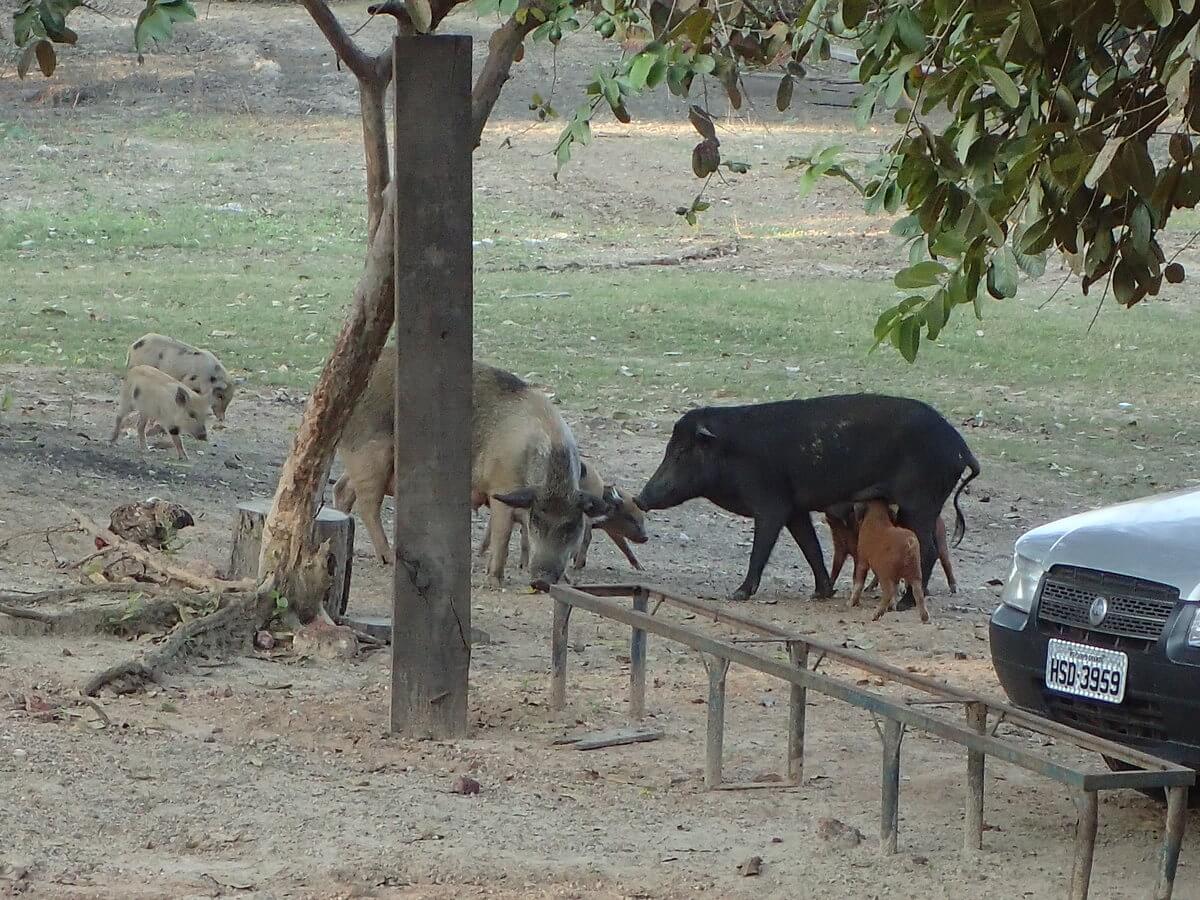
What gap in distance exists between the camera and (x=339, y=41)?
7.62m

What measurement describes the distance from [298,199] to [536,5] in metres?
20.5

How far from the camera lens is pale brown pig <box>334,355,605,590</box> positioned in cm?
1008

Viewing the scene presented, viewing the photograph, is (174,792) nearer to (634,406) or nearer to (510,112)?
(634,406)

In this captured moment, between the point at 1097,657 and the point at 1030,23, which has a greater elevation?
the point at 1030,23

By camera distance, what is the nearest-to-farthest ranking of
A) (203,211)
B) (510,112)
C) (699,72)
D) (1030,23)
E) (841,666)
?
1. (1030,23)
2. (699,72)
3. (841,666)
4. (203,211)
5. (510,112)

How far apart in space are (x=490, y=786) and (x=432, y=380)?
4.77ft

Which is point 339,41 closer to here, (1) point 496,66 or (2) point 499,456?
(1) point 496,66

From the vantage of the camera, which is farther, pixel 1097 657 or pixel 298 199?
pixel 298 199

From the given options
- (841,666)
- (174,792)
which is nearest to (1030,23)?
(174,792)

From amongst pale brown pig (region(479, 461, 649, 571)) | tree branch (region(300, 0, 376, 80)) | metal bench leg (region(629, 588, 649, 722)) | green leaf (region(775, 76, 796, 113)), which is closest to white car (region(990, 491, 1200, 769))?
metal bench leg (region(629, 588, 649, 722))

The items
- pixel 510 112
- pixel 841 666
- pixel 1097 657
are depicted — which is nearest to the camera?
pixel 1097 657

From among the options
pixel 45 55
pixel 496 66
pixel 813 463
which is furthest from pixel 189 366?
pixel 45 55

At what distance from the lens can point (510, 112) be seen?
102 ft

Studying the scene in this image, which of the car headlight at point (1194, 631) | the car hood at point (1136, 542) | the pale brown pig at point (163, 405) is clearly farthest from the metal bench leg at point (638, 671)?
the pale brown pig at point (163, 405)
